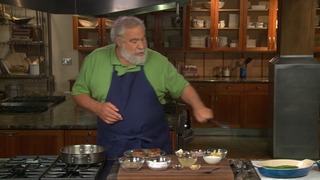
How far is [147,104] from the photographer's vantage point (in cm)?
284

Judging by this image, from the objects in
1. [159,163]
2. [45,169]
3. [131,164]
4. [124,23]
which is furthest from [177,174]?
[124,23]

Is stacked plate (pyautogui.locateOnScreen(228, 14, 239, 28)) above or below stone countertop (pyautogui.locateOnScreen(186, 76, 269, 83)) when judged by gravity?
above

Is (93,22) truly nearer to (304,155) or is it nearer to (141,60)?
(304,155)

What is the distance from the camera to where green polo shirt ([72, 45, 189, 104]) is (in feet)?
9.36

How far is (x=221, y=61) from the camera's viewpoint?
7.82 metres

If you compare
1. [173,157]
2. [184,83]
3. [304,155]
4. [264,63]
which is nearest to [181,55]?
[264,63]

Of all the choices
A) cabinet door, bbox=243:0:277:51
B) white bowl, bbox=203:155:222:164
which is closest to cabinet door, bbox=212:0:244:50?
cabinet door, bbox=243:0:277:51

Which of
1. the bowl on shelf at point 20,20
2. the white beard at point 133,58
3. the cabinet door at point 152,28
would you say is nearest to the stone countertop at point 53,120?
the white beard at point 133,58

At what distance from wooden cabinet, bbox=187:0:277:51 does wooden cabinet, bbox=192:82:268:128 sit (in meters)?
0.65

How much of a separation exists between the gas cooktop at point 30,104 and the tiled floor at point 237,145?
2.39 metres

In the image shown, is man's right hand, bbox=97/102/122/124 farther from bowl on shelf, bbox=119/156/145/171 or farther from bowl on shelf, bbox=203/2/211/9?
bowl on shelf, bbox=203/2/211/9

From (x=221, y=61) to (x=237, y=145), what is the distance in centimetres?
168

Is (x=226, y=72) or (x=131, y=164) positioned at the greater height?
(x=226, y=72)

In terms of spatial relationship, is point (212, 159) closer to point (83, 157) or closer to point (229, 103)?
point (83, 157)
